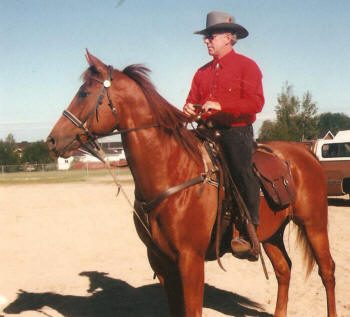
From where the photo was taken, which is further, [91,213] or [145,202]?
[91,213]

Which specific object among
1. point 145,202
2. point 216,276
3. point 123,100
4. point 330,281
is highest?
point 123,100

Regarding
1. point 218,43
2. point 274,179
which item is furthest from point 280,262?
point 218,43

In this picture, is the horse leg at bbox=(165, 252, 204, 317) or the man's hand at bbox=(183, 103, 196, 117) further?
the man's hand at bbox=(183, 103, 196, 117)

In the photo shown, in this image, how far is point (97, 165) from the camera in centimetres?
7388

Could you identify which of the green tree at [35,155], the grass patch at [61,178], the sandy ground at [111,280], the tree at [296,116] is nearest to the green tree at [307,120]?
the tree at [296,116]

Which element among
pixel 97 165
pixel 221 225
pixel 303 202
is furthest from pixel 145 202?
pixel 97 165

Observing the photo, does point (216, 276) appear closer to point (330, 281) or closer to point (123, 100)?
point (330, 281)

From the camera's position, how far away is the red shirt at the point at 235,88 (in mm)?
3986

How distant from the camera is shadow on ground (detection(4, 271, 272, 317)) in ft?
18.4

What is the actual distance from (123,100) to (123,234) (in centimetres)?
753

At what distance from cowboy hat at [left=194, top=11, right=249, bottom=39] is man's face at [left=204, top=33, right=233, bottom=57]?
0.15 ft

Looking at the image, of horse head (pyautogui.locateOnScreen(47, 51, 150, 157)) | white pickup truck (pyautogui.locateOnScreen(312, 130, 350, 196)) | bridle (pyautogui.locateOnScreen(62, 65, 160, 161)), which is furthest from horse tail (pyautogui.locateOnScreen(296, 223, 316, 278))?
white pickup truck (pyautogui.locateOnScreen(312, 130, 350, 196))

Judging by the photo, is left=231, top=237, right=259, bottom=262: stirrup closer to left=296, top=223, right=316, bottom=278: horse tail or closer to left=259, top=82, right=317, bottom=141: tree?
left=296, top=223, right=316, bottom=278: horse tail

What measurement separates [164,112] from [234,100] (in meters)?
0.64
